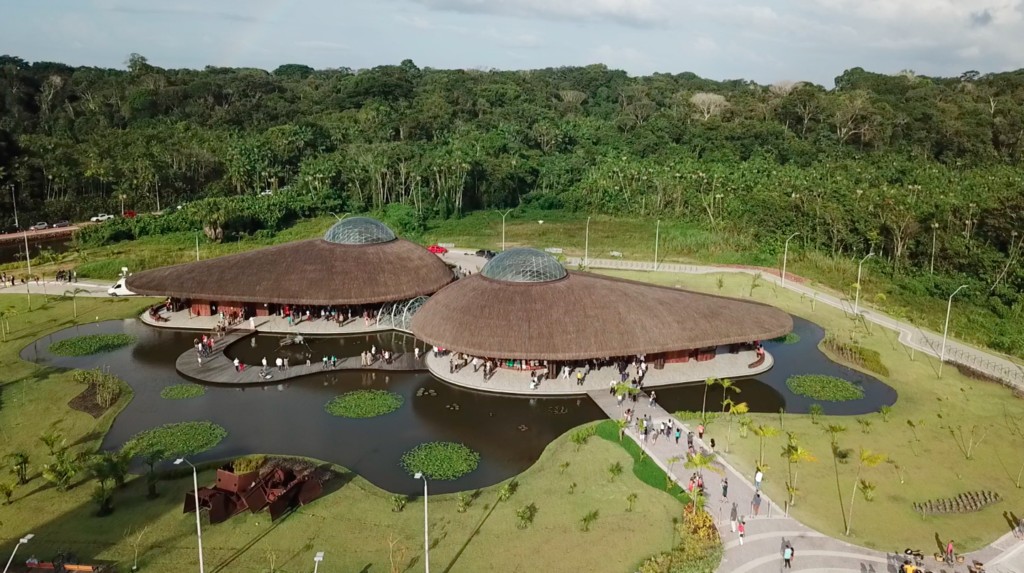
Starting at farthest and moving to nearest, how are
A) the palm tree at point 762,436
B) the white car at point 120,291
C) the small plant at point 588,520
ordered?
the white car at point 120,291 < the palm tree at point 762,436 < the small plant at point 588,520

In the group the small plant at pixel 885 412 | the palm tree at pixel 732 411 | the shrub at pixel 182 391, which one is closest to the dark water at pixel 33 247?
the shrub at pixel 182 391

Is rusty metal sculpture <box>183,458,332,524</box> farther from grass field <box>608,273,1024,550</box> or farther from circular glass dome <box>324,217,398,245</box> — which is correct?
circular glass dome <box>324,217,398,245</box>

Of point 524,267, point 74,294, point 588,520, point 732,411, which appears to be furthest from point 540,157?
point 588,520

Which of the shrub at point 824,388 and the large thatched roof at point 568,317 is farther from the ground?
the large thatched roof at point 568,317

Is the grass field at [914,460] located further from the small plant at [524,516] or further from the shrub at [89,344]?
the shrub at [89,344]

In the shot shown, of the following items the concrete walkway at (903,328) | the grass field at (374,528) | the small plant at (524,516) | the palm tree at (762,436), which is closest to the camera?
the grass field at (374,528)

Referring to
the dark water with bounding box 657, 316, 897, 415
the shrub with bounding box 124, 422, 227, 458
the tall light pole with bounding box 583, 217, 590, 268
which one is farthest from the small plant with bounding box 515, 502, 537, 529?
the tall light pole with bounding box 583, 217, 590, 268

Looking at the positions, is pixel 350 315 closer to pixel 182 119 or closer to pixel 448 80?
pixel 182 119
